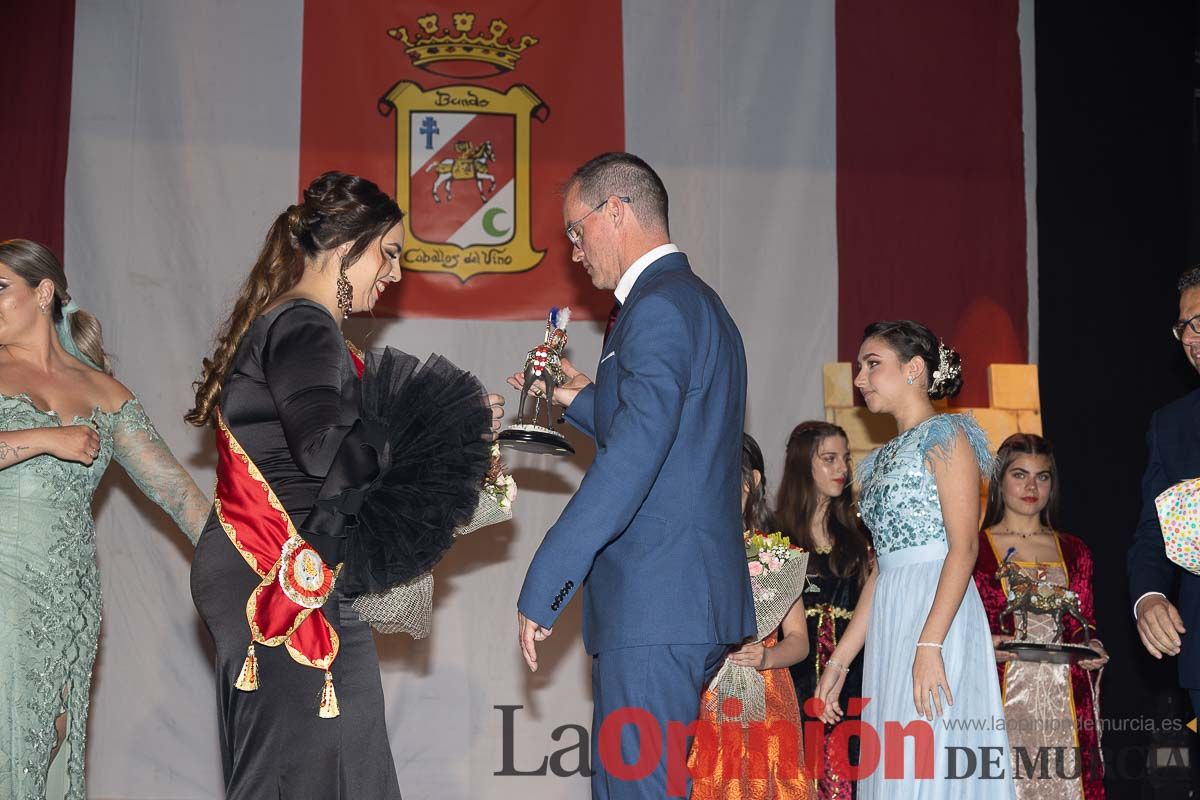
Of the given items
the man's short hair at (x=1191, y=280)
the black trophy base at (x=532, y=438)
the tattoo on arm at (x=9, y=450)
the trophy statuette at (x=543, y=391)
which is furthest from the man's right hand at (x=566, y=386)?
the man's short hair at (x=1191, y=280)

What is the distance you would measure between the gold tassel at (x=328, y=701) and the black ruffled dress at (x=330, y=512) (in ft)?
0.04

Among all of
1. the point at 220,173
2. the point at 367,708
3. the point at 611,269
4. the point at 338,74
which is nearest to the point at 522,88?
the point at 338,74

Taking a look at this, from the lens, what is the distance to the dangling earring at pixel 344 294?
2.56 metres

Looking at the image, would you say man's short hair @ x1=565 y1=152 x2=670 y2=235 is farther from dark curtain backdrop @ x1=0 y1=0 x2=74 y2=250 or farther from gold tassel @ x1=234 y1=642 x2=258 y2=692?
dark curtain backdrop @ x1=0 y1=0 x2=74 y2=250

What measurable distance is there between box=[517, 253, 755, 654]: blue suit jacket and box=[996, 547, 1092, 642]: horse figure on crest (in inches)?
92.5

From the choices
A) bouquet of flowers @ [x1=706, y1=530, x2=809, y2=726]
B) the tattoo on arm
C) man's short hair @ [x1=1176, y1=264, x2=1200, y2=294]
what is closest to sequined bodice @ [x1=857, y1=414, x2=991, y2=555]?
bouquet of flowers @ [x1=706, y1=530, x2=809, y2=726]

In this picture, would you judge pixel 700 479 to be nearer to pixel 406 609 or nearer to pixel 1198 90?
pixel 406 609

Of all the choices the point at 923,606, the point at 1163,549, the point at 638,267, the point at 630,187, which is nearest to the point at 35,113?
the point at 630,187

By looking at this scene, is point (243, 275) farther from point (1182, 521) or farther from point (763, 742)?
point (1182, 521)

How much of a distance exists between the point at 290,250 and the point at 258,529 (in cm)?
64

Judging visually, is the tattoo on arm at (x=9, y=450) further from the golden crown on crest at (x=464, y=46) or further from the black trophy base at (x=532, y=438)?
the golden crown on crest at (x=464, y=46)

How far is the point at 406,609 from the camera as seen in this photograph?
8.44 ft

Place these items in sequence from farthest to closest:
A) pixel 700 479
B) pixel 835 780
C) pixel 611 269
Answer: pixel 835 780 → pixel 611 269 → pixel 700 479

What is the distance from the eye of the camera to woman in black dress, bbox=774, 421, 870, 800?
4.67m
